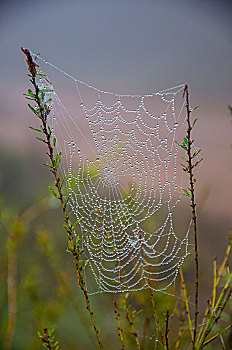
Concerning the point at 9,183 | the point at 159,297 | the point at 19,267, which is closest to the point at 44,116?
the point at 159,297

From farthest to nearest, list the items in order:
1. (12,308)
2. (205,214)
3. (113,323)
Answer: (205,214), (113,323), (12,308)

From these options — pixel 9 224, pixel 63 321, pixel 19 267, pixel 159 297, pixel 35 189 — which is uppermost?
pixel 35 189

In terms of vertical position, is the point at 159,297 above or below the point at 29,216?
below

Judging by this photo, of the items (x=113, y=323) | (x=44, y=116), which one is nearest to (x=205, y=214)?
(x=113, y=323)

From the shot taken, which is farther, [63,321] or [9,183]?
[9,183]

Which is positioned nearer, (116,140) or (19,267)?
(116,140)

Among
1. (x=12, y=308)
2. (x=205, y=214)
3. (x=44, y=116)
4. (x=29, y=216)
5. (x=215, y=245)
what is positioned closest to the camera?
(x=44, y=116)

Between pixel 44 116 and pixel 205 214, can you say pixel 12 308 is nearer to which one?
pixel 44 116

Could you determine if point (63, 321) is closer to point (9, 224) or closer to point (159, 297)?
point (9, 224)

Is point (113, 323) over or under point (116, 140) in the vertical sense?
under
